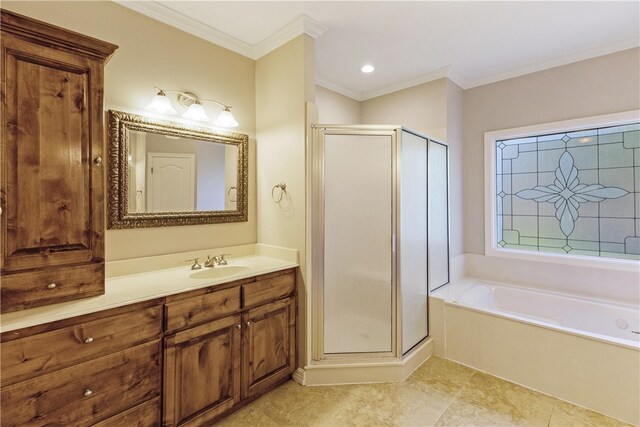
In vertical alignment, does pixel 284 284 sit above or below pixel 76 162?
below

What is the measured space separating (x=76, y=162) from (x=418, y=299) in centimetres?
254

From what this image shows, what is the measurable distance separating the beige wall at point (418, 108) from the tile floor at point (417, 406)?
220 cm

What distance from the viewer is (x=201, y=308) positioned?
67.9 inches

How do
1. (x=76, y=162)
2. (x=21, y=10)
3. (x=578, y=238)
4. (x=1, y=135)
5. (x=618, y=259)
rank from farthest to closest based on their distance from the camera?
(x=578, y=238) → (x=618, y=259) → (x=21, y=10) → (x=76, y=162) → (x=1, y=135)

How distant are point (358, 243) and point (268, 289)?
0.75 m

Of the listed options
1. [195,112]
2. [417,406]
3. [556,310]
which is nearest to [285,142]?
[195,112]

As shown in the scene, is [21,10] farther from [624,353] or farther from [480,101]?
[624,353]

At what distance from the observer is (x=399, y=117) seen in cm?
333

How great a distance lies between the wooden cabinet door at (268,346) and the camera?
196 centimetres

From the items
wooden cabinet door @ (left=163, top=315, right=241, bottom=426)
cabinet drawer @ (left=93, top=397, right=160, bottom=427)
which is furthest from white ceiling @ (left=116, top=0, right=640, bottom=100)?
cabinet drawer @ (left=93, top=397, right=160, bottom=427)

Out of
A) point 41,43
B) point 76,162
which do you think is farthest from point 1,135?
point 41,43

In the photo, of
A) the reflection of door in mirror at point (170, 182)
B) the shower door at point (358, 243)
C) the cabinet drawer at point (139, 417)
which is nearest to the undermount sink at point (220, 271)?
the reflection of door in mirror at point (170, 182)

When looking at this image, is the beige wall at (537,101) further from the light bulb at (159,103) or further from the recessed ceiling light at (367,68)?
the light bulb at (159,103)

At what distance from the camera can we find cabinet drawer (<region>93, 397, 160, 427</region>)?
4.66 ft
